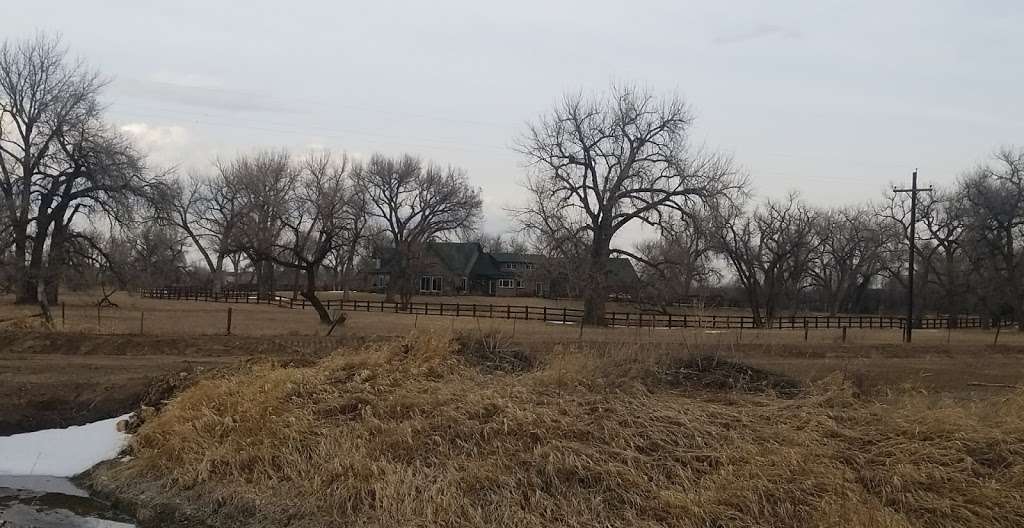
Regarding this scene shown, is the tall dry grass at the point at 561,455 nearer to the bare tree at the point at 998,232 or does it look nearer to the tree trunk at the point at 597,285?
the tree trunk at the point at 597,285

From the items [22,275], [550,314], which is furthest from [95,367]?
[550,314]

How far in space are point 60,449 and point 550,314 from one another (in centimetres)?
3858

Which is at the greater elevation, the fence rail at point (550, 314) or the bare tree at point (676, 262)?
the bare tree at point (676, 262)

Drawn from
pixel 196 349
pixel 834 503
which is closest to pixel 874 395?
pixel 834 503

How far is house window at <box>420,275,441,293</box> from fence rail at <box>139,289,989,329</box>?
27.9 meters

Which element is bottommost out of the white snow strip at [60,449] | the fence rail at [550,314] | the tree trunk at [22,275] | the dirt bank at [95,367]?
the white snow strip at [60,449]

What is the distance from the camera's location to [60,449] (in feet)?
36.0

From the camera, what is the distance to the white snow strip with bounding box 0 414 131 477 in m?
10.4

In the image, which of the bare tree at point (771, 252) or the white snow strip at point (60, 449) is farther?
the bare tree at point (771, 252)

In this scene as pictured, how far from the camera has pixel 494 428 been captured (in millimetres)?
9234

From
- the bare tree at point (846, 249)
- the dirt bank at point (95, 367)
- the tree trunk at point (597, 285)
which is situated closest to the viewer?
the dirt bank at point (95, 367)

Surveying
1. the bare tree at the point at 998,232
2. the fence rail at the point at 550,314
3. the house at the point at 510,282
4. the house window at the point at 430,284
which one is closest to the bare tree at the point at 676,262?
the fence rail at the point at 550,314

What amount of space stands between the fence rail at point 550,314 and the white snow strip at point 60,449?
27.7m

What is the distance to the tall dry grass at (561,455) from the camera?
25.3ft
